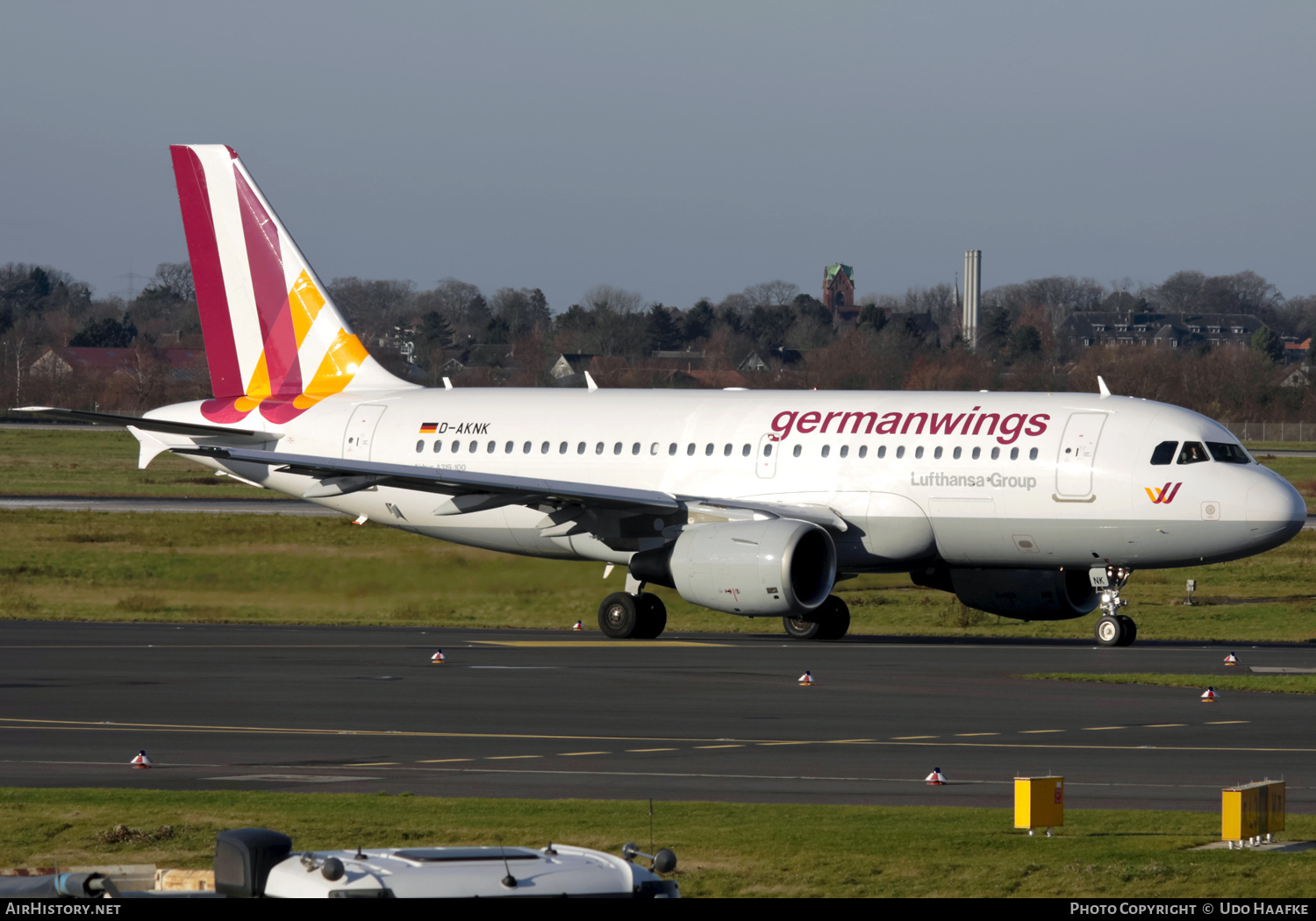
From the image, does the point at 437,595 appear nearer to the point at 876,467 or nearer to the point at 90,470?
the point at 876,467

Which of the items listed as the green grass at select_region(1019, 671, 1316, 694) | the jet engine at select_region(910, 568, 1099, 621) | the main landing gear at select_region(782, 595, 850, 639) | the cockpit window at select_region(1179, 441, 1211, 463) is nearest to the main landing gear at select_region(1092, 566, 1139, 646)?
the jet engine at select_region(910, 568, 1099, 621)

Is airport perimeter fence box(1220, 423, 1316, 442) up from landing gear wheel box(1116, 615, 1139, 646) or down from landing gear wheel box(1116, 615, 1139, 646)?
up

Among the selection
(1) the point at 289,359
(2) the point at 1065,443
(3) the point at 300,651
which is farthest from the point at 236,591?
(2) the point at 1065,443

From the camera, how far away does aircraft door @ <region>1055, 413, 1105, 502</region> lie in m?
34.5

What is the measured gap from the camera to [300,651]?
Result: 34406 millimetres

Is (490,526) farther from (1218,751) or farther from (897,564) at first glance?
(1218,751)

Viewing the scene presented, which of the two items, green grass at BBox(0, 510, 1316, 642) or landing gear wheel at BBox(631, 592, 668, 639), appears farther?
green grass at BBox(0, 510, 1316, 642)

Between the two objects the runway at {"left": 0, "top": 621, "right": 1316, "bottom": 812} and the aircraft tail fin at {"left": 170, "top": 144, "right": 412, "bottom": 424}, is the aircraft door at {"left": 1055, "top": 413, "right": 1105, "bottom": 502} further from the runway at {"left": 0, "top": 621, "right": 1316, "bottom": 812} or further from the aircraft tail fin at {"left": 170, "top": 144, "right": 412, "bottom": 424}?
the aircraft tail fin at {"left": 170, "top": 144, "right": 412, "bottom": 424}

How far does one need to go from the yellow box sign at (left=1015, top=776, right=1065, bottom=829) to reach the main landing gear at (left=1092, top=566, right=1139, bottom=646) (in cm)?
2049

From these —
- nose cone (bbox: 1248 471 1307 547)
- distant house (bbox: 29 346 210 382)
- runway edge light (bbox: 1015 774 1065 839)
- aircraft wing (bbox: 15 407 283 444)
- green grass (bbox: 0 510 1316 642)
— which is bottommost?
green grass (bbox: 0 510 1316 642)

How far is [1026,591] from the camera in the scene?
37.0 metres

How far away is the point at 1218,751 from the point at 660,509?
16.6 m

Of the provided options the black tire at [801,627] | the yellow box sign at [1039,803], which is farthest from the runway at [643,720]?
the yellow box sign at [1039,803]

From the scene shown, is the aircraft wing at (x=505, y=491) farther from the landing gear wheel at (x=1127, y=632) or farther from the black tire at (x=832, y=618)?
the landing gear wheel at (x=1127, y=632)
